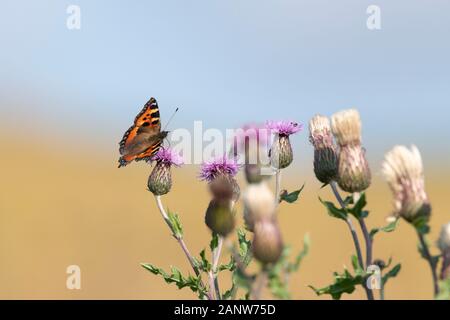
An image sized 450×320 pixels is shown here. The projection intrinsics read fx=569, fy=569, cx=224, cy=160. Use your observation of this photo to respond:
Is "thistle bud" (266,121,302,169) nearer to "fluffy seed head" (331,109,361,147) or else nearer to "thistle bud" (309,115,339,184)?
"thistle bud" (309,115,339,184)

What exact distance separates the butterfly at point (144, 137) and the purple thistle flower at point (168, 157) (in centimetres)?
14

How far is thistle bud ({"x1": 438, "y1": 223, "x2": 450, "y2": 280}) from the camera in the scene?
Answer: 3.47m

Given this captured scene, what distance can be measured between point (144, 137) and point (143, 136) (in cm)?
5

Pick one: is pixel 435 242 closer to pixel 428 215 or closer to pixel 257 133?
pixel 428 215

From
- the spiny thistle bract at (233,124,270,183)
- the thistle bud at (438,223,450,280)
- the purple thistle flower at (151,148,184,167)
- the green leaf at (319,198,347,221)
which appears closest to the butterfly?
the purple thistle flower at (151,148,184,167)

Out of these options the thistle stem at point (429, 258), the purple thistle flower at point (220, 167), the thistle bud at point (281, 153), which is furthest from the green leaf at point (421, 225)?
the purple thistle flower at point (220, 167)

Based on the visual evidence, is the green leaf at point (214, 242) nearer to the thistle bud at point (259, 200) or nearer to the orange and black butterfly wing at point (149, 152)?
the orange and black butterfly wing at point (149, 152)

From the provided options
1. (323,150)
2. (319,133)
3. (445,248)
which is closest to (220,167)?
(319,133)

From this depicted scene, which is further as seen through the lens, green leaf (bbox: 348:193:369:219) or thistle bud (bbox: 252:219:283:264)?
green leaf (bbox: 348:193:369:219)

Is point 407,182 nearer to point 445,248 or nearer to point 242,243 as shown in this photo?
point 445,248

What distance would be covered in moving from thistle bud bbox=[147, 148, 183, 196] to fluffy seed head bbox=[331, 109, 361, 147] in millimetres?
3131

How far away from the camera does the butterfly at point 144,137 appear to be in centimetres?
796

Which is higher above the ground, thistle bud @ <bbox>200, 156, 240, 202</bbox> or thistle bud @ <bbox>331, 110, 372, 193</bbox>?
thistle bud @ <bbox>200, 156, 240, 202</bbox>
